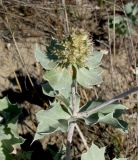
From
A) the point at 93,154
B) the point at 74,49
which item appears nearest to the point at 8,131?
the point at 93,154

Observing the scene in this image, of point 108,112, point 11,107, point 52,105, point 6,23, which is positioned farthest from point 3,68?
point 108,112

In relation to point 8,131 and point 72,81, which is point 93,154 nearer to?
point 72,81

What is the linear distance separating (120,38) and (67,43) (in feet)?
3.68

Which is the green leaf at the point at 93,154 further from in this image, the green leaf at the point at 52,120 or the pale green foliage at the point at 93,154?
the green leaf at the point at 52,120

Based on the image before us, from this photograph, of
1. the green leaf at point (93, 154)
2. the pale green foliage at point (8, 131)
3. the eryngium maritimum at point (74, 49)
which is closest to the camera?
the eryngium maritimum at point (74, 49)

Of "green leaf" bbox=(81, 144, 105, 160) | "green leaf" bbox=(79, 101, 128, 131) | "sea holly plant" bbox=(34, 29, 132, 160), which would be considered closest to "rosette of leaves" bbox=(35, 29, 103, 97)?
"sea holly plant" bbox=(34, 29, 132, 160)

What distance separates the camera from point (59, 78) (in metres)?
1.28

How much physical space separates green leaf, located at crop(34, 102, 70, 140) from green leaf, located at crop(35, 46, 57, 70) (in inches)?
7.2

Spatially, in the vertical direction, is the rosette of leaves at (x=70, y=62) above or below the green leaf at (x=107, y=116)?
above

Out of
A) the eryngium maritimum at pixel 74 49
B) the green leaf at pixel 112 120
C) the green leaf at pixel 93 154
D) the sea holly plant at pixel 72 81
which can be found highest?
the eryngium maritimum at pixel 74 49

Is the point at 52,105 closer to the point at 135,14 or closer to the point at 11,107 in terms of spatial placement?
the point at 11,107

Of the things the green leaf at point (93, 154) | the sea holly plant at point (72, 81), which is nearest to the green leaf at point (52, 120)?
the sea holly plant at point (72, 81)

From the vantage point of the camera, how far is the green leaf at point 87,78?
1.32m

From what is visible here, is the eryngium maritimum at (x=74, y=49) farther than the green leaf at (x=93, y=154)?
No
